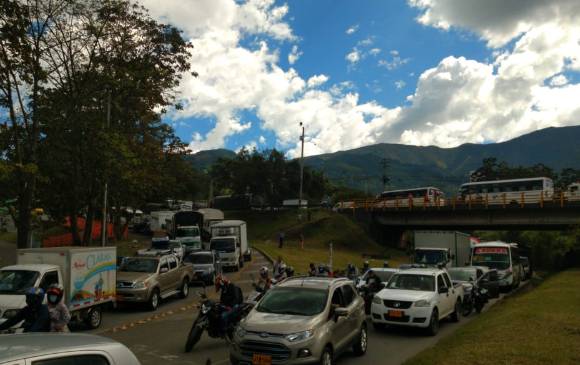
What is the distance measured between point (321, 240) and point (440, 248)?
77.2 feet

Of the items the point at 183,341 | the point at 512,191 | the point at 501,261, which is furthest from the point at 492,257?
the point at 512,191

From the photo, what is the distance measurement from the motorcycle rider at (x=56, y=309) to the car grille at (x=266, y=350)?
10.7 ft

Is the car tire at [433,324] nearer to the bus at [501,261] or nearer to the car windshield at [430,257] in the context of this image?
the bus at [501,261]

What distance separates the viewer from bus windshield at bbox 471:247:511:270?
28.0 metres

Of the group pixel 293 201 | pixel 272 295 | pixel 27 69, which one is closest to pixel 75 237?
pixel 27 69

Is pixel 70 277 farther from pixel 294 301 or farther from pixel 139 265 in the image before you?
pixel 294 301

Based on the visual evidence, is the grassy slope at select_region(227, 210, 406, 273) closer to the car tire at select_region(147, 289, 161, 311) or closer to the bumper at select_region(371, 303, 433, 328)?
the car tire at select_region(147, 289, 161, 311)

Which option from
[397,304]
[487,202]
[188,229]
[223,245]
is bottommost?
[397,304]

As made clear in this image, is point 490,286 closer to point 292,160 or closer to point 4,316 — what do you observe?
point 4,316

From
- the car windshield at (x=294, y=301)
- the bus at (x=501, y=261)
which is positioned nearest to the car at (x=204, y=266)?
the bus at (x=501, y=261)

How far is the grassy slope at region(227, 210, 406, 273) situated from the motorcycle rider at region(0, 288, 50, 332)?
102 ft

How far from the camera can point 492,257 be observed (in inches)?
1131

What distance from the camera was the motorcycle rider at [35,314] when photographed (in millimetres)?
8227

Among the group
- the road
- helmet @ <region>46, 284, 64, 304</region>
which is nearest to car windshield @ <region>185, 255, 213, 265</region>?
the road
